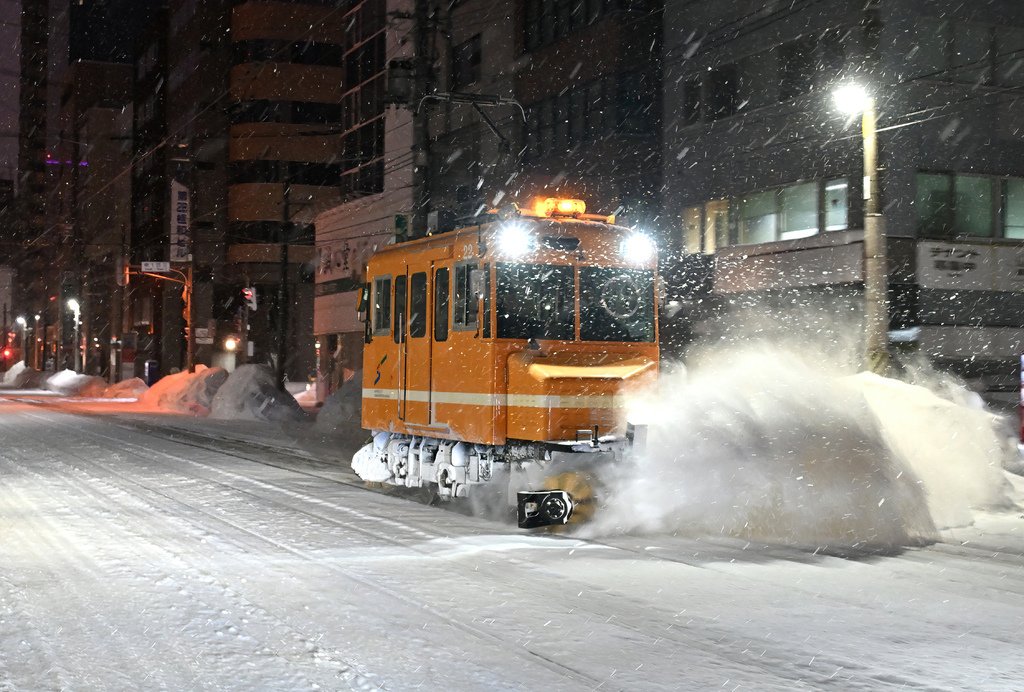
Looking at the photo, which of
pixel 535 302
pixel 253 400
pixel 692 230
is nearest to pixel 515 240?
pixel 535 302

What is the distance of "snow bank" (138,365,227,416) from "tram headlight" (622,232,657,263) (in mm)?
27496

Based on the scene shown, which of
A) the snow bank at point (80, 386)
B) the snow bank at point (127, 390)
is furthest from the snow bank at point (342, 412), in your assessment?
the snow bank at point (80, 386)

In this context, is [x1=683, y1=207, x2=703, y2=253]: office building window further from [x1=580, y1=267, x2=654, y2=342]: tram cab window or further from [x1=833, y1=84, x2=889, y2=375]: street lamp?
[x1=580, y1=267, x2=654, y2=342]: tram cab window

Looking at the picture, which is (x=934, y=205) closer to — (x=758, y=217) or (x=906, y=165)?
(x=906, y=165)

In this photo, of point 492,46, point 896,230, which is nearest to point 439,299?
point 896,230

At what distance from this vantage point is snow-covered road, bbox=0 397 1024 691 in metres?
6.53

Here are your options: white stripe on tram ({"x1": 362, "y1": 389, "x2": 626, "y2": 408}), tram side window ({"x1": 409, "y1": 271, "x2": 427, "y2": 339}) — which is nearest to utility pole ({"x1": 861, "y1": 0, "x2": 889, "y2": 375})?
white stripe on tram ({"x1": 362, "y1": 389, "x2": 626, "y2": 408})

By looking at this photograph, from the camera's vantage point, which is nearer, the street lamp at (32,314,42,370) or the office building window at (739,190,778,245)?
the office building window at (739,190,778,245)

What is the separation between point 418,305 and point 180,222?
52309 millimetres

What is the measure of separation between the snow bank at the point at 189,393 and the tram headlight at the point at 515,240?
27709 millimetres

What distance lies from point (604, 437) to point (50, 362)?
408 feet

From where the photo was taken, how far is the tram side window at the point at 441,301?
1348 cm

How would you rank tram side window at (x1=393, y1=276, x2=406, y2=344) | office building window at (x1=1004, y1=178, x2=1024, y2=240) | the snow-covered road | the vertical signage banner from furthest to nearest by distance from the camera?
the vertical signage banner → office building window at (x1=1004, y1=178, x2=1024, y2=240) → tram side window at (x1=393, y1=276, x2=406, y2=344) → the snow-covered road

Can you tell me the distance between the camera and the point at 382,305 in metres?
15.5
